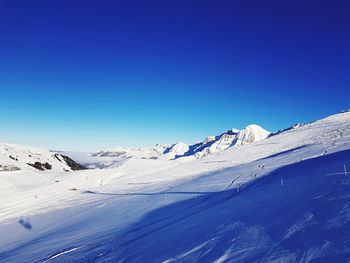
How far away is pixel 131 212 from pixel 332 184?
12.0 metres

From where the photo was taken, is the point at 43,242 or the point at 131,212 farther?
the point at 131,212

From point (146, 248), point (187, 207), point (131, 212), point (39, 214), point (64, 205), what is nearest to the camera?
point (146, 248)

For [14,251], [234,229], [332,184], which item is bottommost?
[14,251]

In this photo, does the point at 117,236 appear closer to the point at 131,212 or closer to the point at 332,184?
the point at 131,212

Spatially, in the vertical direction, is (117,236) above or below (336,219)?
below

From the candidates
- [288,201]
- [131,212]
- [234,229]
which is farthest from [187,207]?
[234,229]

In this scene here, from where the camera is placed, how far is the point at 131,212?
20.5 meters

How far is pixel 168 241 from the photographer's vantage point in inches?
439

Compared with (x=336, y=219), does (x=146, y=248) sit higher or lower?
lower

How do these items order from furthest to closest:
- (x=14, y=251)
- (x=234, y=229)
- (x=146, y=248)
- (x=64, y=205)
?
(x=64, y=205) < (x=14, y=251) < (x=146, y=248) < (x=234, y=229)

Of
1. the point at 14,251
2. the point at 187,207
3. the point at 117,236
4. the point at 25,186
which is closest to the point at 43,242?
the point at 14,251

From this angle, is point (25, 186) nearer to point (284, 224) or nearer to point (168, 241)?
point (168, 241)

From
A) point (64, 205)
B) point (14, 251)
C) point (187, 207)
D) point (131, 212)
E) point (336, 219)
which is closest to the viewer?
point (336, 219)

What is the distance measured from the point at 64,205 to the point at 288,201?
24.1 meters
